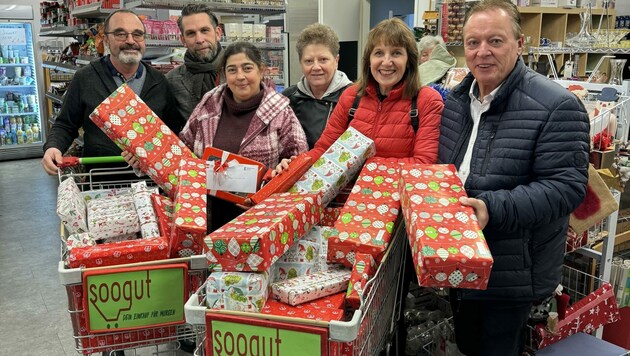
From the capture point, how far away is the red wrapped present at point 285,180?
2.05 metres

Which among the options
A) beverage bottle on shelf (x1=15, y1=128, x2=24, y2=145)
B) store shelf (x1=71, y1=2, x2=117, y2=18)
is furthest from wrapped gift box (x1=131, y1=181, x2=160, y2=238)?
beverage bottle on shelf (x1=15, y1=128, x2=24, y2=145)

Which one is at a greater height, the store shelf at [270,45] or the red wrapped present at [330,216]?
the store shelf at [270,45]

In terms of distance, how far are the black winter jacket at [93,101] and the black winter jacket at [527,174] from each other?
1825mm

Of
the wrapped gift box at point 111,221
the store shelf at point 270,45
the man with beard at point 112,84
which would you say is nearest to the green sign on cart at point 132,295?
the wrapped gift box at point 111,221

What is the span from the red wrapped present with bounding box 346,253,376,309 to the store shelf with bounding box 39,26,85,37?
5.14 m

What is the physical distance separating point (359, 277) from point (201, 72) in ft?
6.43

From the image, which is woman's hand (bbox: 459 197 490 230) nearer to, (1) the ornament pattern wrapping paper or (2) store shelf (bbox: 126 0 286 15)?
(1) the ornament pattern wrapping paper

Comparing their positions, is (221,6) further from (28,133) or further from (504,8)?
(28,133)

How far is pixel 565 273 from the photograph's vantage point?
290cm

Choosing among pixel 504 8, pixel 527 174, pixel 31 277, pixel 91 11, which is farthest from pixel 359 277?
pixel 91 11

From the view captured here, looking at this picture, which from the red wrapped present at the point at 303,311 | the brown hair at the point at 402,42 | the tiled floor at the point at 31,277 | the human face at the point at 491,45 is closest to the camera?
the red wrapped present at the point at 303,311

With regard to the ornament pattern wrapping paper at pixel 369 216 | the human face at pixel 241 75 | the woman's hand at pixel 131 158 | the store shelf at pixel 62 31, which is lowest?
the ornament pattern wrapping paper at pixel 369 216

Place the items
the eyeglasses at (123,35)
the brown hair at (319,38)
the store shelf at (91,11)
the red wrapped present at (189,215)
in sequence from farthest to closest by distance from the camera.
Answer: the store shelf at (91,11), the eyeglasses at (123,35), the brown hair at (319,38), the red wrapped present at (189,215)

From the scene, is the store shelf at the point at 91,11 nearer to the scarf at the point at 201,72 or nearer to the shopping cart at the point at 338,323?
the scarf at the point at 201,72
